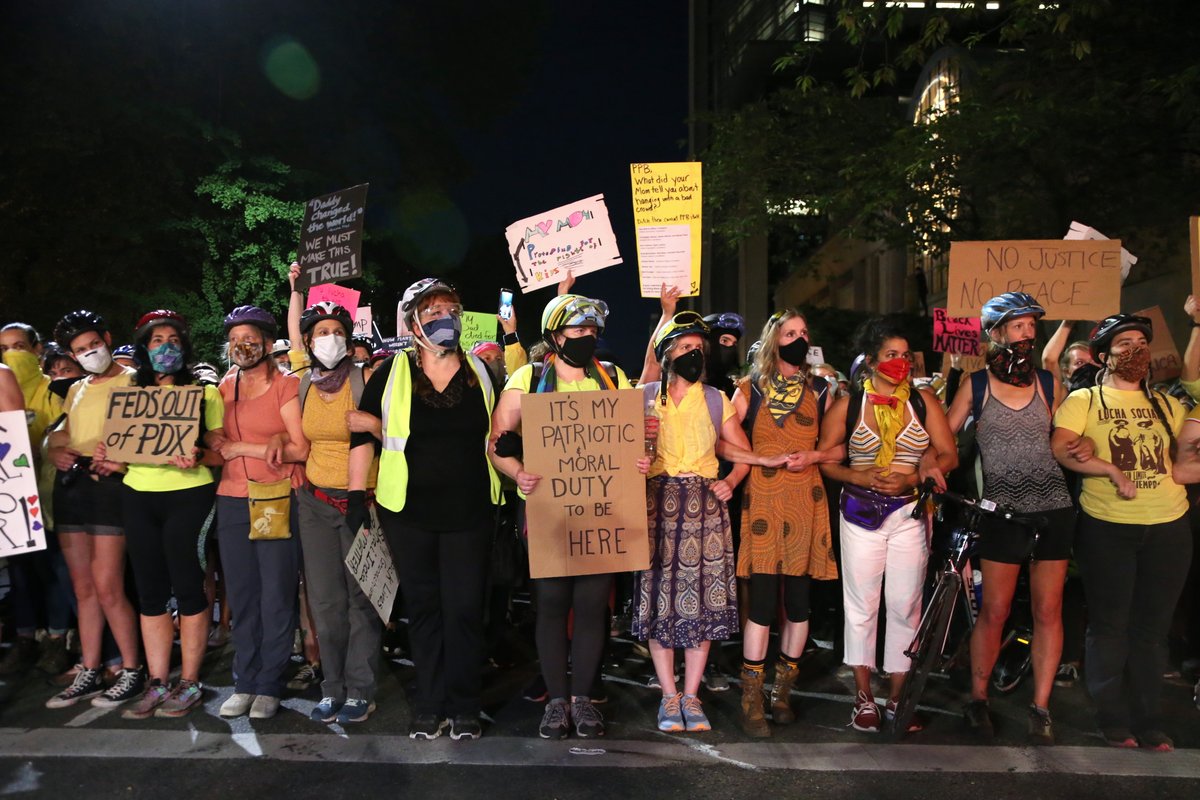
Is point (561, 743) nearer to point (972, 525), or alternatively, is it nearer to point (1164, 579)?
point (972, 525)

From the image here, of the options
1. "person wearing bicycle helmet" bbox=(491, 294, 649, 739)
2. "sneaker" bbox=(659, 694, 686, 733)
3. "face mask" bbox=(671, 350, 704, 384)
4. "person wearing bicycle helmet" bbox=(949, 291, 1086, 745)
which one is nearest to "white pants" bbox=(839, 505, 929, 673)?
"person wearing bicycle helmet" bbox=(949, 291, 1086, 745)

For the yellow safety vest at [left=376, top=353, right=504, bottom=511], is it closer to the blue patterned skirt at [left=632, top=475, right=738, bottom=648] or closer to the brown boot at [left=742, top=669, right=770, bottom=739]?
the blue patterned skirt at [left=632, top=475, right=738, bottom=648]

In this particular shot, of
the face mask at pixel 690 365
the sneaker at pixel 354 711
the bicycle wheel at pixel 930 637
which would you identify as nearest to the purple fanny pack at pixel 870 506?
the bicycle wheel at pixel 930 637

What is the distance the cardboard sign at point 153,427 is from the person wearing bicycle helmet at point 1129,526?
4.32 m

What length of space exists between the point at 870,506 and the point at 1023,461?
2.50ft

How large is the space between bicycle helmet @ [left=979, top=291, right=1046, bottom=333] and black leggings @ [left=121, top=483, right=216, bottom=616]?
4.14 meters

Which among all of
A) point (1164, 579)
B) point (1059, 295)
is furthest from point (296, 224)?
point (1164, 579)

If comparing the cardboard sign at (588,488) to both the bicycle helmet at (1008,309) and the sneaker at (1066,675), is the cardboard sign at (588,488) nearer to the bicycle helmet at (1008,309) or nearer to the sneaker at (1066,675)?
the bicycle helmet at (1008,309)

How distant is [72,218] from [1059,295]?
14.1 metres

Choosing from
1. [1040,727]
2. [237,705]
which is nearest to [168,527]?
[237,705]

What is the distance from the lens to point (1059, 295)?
233 inches

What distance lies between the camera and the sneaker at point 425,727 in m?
4.78

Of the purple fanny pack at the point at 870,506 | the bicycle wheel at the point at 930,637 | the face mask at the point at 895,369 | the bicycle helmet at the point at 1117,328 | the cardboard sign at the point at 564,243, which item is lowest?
the bicycle wheel at the point at 930,637

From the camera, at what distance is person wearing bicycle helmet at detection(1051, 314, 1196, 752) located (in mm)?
4695
